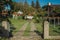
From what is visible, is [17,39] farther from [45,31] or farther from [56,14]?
[56,14]

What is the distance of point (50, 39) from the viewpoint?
12625 mm

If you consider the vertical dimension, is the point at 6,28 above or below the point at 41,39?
above

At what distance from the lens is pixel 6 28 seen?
12883 mm

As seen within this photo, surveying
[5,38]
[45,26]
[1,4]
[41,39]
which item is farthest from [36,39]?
[1,4]

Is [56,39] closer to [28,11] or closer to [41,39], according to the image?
[41,39]

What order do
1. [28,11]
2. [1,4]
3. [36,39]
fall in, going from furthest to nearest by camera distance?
[28,11] → [1,4] → [36,39]

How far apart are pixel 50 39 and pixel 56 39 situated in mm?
449

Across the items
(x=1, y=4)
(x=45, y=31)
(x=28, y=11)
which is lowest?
(x=28, y=11)

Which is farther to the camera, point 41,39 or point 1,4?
point 1,4

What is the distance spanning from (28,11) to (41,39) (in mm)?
59880

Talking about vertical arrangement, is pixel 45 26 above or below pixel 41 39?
above

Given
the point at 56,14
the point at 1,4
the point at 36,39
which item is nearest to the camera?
the point at 36,39

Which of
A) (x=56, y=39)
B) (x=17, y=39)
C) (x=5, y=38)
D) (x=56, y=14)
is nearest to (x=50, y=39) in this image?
(x=56, y=39)

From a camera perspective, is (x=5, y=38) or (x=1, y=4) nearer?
(x=5, y=38)
